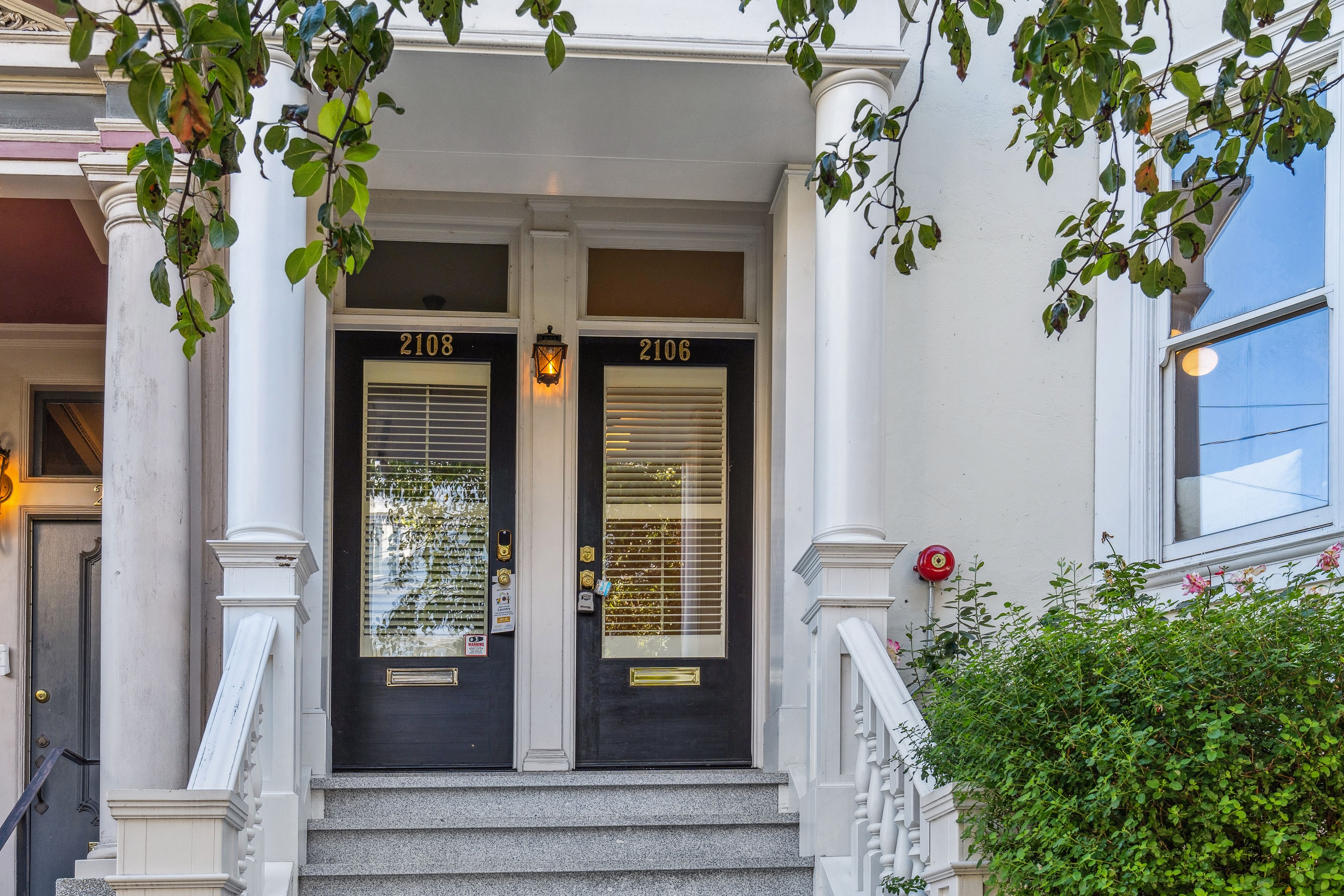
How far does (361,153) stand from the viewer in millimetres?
2340

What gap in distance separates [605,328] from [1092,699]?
359cm

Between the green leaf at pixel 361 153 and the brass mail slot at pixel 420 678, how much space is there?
3.97 m

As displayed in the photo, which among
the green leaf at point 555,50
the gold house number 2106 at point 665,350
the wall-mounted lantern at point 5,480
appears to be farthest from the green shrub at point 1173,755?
the wall-mounted lantern at point 5,480

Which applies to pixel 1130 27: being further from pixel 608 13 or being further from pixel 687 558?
pixel 687 558

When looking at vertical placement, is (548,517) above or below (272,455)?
below

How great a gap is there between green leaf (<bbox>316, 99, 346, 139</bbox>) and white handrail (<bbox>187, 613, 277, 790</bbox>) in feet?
5.84

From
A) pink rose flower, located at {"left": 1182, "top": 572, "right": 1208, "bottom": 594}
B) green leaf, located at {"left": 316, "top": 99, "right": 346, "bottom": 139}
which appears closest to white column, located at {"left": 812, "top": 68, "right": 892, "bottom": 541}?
pink rose flower, located at {"left": 1182, "top": 572, "right": 1208, "bottom": 594}

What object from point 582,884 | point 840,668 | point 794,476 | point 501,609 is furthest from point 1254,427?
point 501,609

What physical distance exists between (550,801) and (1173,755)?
279cm

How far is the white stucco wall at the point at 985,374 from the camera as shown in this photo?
5.32m

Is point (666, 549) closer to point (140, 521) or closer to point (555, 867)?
point (555, 867)

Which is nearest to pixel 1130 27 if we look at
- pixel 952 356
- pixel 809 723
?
pixel 952 356

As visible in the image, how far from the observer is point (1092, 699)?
3113 mm

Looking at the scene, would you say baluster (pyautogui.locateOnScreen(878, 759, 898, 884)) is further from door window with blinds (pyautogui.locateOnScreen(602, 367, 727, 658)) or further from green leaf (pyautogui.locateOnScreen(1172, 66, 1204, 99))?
door window with blinds (pyautogui.locateOnScreen(602, 367, 727, 658))
